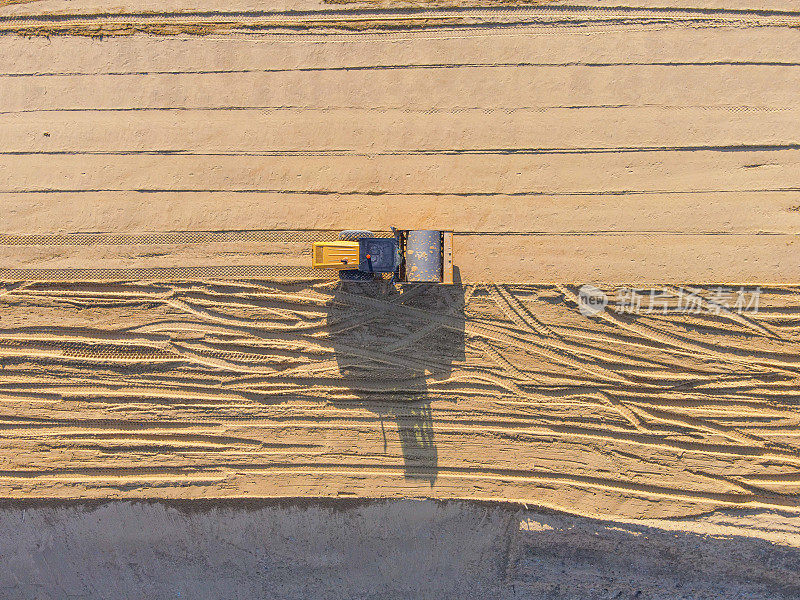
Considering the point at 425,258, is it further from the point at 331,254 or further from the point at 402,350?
the point at 402,350

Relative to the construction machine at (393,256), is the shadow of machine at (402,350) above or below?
below

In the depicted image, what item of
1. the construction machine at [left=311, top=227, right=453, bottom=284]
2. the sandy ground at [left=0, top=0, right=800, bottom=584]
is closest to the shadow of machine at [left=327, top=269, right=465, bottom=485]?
the sandy ground at [left=0, top=0, right=800, bottom=584]

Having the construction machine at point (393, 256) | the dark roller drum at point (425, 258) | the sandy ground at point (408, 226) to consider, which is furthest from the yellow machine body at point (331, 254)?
the dark roller drum at point (425, 258)

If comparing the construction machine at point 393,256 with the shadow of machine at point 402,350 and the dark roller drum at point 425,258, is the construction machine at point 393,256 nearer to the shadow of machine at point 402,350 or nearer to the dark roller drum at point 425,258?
the dark roller drum at point 425,258

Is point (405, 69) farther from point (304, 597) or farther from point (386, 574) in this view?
point (304, 597)

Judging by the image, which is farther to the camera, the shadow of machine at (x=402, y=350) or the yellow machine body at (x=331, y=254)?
the shadow of machine at (x=402, y=350)

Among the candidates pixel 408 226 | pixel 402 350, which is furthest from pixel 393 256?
pixel 402 350

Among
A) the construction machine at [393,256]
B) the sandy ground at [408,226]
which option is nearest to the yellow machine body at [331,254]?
the construction machine at [393,256]
